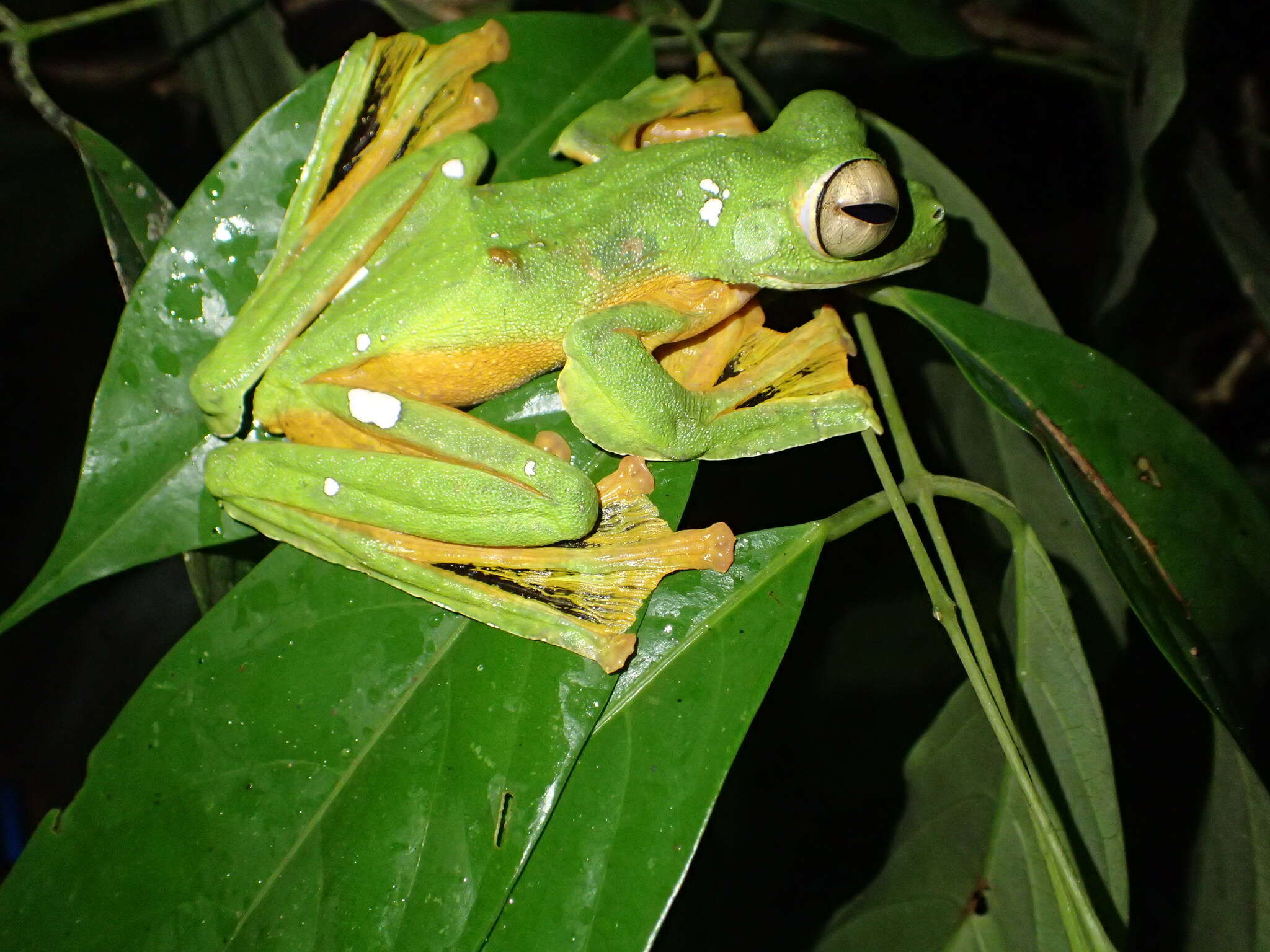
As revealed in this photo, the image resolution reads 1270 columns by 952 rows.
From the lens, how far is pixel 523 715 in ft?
4.79

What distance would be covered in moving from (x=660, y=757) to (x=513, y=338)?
85 centimetres

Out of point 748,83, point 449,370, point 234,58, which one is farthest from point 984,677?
point 234,58

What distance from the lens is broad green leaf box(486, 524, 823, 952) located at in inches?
54.3

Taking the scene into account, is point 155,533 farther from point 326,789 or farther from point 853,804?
point 853,804

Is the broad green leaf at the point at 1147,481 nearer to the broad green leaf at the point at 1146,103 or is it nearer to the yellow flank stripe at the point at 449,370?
the broad green leaf at the point at 1146,103

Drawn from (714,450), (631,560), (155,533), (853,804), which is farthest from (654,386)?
(853,804)

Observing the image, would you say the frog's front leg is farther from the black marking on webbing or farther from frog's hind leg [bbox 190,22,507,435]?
frog's hind leg [bbox 190,22,507,435]

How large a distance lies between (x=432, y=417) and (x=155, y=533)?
1.90 feet

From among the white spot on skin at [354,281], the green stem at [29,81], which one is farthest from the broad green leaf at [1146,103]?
the green stem at [29,81]

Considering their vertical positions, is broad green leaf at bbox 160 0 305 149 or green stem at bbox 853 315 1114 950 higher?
broad green leaf at bbox 160 0 305 149

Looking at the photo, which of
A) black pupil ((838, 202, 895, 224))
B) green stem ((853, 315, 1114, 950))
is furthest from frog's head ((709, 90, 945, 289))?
green stem ((853, 315, 1114, 950))

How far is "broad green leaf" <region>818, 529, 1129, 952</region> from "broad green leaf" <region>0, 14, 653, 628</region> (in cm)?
148

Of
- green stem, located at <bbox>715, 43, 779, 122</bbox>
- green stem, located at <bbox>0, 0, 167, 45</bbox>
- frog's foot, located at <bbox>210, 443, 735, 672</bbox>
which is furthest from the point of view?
green stem, located at <bbox>715, 43, 779, 122</bbox>

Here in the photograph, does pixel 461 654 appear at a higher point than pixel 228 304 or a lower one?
lower
